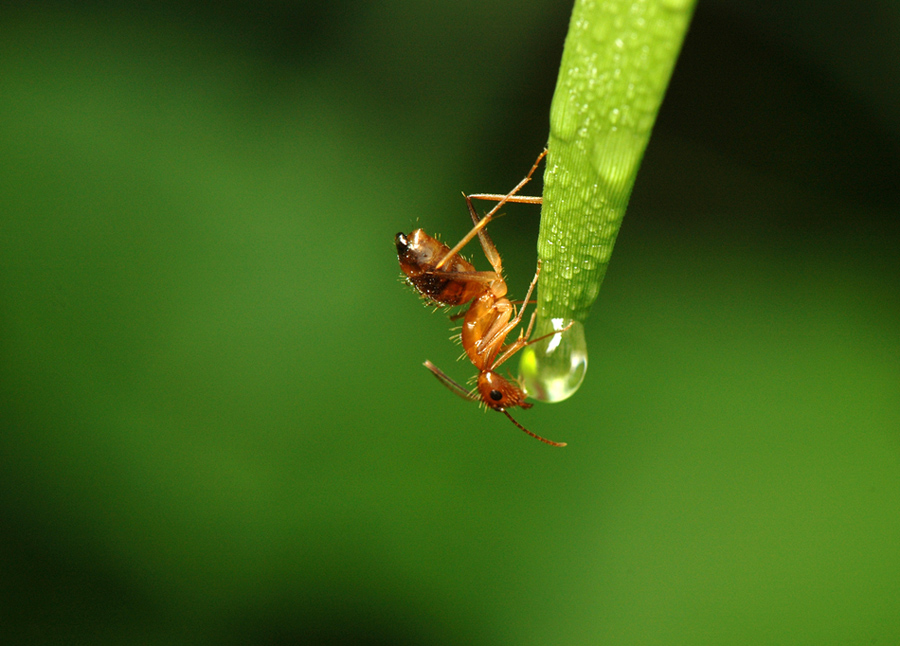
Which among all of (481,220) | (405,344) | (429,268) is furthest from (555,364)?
(405,344)

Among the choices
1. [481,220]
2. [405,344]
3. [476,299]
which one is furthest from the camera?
[405,344]

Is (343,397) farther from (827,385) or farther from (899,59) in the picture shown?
(899,59)

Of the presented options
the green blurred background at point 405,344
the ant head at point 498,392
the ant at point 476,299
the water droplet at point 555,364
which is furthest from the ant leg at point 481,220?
the green blurred background at point 405,344

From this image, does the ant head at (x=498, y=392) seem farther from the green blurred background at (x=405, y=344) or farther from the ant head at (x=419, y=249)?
the green blurred background at (x=405, y=344)

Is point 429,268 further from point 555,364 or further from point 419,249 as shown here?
point 555,364

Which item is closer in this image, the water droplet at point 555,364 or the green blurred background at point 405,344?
the water droplet at point 555,364

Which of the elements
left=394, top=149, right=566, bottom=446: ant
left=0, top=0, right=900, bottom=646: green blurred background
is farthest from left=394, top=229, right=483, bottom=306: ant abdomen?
left=0, top=0, right=900, bottom=646: green blurred background

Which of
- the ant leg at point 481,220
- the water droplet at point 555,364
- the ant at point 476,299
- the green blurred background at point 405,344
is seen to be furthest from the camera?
the green blurred background at point 405,344
